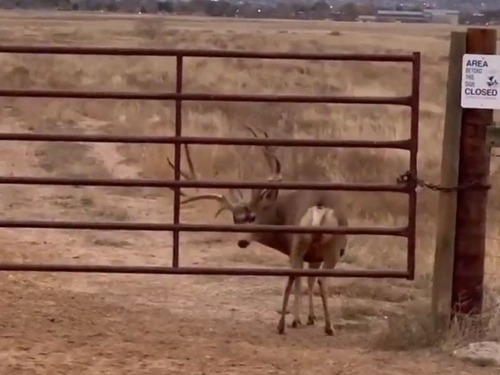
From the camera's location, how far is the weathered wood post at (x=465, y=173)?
870 cm

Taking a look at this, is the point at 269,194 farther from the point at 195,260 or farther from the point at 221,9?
the point at 221,9

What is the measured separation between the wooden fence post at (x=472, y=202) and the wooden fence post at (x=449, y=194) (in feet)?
0.11

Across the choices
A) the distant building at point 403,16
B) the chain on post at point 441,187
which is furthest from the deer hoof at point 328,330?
the distant building at point 403,16

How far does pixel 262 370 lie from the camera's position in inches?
319

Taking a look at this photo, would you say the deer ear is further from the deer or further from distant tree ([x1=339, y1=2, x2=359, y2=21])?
distant tree ([x1=339, y1=2, x2=359, y2=21])

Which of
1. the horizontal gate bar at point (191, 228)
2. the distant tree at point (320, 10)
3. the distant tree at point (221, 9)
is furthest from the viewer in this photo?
the distant tree at point (320, 10)

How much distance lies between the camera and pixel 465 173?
8.80 m

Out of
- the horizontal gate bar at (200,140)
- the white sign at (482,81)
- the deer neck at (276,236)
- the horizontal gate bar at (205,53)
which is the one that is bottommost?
the deer neck at (276,236)

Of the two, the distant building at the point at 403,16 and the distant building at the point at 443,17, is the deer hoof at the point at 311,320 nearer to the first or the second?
the distant building at the point at 443,17

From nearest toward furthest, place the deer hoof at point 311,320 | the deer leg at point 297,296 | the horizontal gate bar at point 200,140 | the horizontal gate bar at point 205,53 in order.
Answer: the horizontal gate bar at point 205,53
the horizontal gate bar at point 200,140
the deer leg at point 297,296
the deer hoof at point 311,320

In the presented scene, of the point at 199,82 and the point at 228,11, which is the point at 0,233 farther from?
the point at 228,11

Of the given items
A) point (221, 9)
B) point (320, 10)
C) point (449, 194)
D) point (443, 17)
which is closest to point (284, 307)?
point (449, 194)

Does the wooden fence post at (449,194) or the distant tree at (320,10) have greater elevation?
the wooden fence post at (449,194)

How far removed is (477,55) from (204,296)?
331cm
